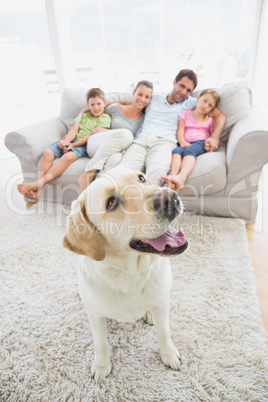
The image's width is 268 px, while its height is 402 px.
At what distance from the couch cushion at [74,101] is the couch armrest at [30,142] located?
0.28m

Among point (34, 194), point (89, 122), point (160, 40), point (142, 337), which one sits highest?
point (160, 40)

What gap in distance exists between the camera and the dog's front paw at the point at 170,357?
1093mm

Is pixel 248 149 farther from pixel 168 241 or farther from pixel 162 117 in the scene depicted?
pixel 168 241

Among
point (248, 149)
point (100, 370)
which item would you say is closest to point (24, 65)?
point (248, 149)

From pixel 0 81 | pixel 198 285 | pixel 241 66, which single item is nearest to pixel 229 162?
pixel 198 285

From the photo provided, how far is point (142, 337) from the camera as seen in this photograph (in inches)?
48.5

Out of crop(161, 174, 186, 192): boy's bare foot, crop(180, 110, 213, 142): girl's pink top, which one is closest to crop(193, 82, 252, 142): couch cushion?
crop(180, 110, 213, 142): girl's pink top

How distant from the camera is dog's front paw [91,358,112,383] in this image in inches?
42.1

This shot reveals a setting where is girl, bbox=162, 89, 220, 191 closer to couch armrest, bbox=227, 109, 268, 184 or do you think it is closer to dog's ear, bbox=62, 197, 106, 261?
couch armrest, bbox=227, 109, 268, 184

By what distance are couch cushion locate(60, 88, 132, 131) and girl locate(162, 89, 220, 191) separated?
80 centimetres

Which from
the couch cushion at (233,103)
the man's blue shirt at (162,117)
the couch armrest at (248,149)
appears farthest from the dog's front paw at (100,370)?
the couch cushion at (233,103)

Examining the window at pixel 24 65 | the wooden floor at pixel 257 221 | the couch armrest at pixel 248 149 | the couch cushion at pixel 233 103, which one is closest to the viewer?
the wooden floor at pixel 257 221

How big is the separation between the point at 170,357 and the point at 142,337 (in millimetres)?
173

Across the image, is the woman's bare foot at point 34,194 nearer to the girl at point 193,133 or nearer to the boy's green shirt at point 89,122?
the boy's green shirt at point 89,122
